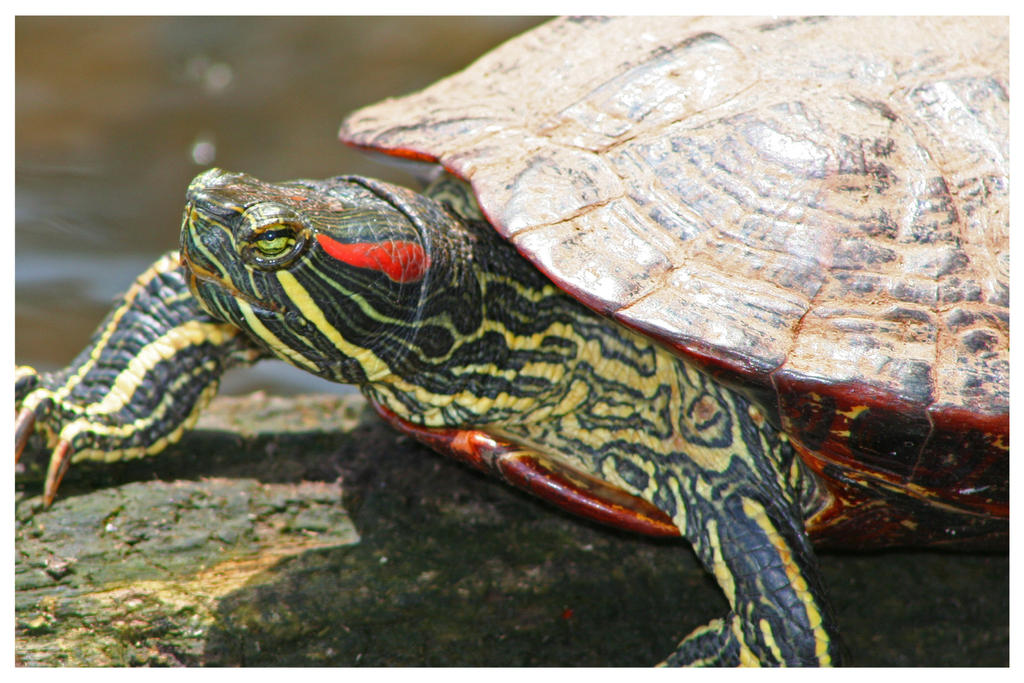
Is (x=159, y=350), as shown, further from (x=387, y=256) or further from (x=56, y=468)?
(x=387, y=256)

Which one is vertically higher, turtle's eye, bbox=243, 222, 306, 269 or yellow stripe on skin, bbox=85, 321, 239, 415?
turtle's eye, bbox=243, 222, 306, 269

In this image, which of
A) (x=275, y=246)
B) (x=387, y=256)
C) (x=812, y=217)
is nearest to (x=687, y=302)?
(x=812, y=217)

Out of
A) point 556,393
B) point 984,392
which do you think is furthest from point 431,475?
point 984,392

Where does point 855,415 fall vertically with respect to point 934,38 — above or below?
below

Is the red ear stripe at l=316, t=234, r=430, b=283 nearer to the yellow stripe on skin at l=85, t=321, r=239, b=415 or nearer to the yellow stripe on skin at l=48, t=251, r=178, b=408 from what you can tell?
the yellow stripe on skin at l=85, t=321, r=239, b=415

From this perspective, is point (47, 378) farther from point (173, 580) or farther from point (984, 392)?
point (984, 392)

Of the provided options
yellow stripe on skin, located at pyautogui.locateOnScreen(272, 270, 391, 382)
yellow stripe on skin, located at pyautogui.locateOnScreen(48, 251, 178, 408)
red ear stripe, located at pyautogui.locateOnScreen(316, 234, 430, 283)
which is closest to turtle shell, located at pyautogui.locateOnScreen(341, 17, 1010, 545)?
red ear stripe, located at pyautogui.locateOnScreen(316, 234, 430, 283)
